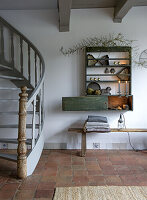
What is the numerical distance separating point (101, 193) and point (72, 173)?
2.40ft

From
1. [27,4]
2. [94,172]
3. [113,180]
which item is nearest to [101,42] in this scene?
[27,4]

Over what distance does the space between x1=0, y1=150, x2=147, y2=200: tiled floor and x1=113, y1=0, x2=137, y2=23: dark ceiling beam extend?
9.02 feet

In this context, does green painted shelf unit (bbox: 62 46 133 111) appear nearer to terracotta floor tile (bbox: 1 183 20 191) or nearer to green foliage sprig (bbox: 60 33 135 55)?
green foliage sprig (bbox: 60 33 135 55)

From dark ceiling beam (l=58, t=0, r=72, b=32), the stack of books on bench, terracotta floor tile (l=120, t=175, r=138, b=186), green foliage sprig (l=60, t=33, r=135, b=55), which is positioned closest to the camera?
terracotta floor tile (l=120, t=175, r=138, b=186)

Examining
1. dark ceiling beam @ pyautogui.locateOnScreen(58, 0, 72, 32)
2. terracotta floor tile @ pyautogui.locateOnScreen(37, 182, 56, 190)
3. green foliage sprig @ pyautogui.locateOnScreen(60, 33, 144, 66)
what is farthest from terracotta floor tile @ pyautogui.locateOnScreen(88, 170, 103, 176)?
dark ceiling beam @ pyautogui.locateOnScreen(58, 0, 72, 32)

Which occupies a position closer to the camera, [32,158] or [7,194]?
[7,194]

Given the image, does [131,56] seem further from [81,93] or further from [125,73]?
[81,93]

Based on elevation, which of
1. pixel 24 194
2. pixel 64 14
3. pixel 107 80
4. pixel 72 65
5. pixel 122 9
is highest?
pixel 122 9

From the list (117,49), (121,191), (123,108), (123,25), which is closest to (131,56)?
(117,49)

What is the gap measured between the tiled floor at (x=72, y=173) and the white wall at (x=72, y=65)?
0.45m

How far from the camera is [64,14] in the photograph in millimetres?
3750

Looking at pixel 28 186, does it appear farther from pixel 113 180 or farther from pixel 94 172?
pixel 113 180

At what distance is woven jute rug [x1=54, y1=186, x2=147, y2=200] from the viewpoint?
230 cm

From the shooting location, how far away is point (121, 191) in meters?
2.45
